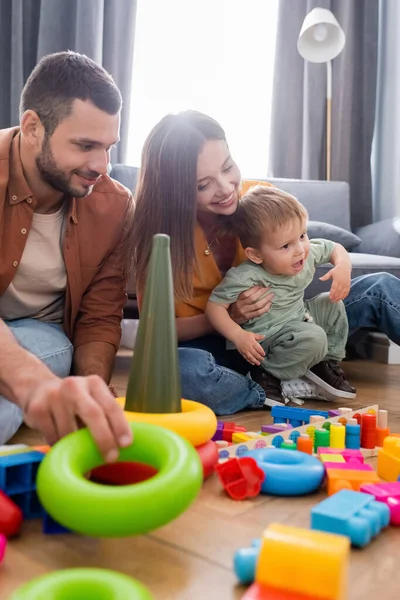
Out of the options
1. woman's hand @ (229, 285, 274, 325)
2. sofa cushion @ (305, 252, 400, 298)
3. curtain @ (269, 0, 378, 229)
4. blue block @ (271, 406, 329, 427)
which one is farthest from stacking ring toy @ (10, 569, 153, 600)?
curtain @ (269, 0, 378, 229)

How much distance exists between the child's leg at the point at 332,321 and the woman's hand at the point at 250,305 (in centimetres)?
24

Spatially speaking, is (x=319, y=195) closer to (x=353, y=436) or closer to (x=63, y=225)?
(x=63, y=225)

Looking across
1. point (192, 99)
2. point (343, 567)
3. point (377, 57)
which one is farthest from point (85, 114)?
point (377, 57)

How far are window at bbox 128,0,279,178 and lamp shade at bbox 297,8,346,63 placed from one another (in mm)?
301

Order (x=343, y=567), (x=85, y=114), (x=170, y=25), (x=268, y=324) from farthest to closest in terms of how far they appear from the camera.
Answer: (x=170, y=25) → (x=268, y=324) → (x=85, y=114) → (x=343, y=567)

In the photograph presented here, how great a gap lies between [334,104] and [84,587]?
11.0 ft

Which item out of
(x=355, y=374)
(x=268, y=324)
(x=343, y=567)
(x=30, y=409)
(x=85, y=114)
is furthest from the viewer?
(x=355, y=374)

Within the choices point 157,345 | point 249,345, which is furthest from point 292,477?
point 249,345

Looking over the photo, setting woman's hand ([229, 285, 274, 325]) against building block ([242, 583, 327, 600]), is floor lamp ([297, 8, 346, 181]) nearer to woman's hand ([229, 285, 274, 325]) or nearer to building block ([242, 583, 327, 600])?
woman's hand ([229, 285, 274, 325])

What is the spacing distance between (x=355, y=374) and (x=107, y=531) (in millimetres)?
1770

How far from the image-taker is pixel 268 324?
1763 millimetres

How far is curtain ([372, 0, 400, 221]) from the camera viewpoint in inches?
141

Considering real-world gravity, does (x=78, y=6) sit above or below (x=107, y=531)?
above

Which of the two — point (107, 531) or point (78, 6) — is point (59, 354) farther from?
point (78, 6)
